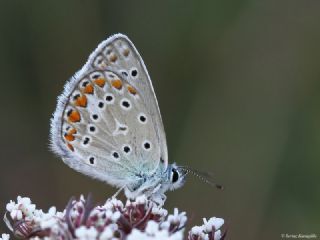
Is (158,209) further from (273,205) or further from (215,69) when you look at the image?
(215,69)

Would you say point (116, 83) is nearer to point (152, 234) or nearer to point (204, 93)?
point (152, 234)

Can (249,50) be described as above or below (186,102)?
above

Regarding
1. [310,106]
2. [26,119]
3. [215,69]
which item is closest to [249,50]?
[215,69]

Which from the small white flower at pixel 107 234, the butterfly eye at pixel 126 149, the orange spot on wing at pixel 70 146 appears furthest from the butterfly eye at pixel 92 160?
the small white flower at pixel 107 234

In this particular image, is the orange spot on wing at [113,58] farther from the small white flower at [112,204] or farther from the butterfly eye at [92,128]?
the small white flower at [112,204]

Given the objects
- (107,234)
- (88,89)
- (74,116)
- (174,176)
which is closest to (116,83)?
(88,89)

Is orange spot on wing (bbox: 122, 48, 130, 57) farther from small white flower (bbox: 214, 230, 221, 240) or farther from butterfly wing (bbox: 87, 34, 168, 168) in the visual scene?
small white flower (bbox: 214, 230, 221, 240)
